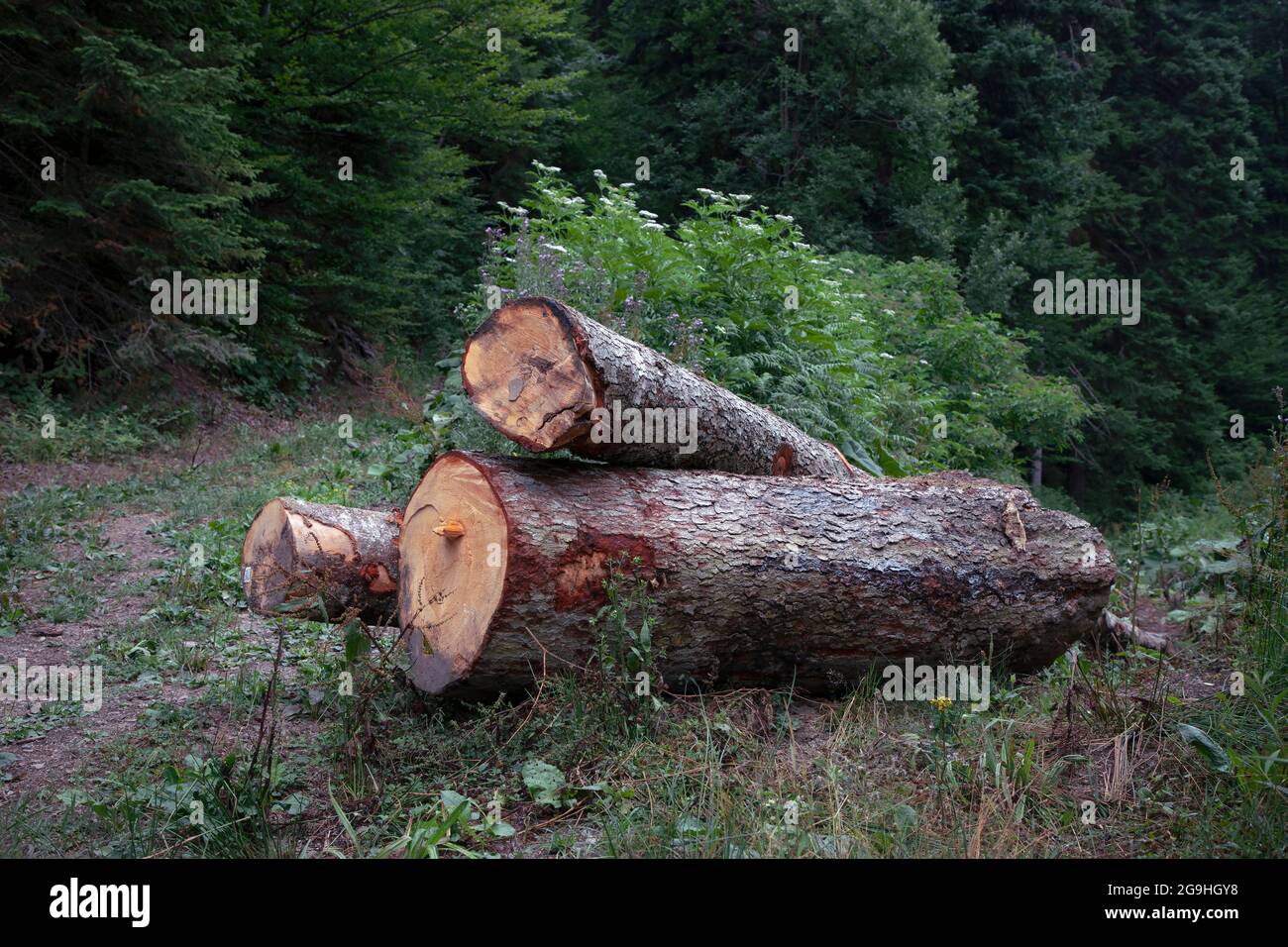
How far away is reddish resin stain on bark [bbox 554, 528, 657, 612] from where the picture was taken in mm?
3711

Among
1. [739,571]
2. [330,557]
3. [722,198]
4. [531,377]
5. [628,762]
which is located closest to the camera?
[628,762]

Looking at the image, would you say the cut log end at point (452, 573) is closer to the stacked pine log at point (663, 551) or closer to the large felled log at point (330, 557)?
the stacked pine log at point (663, 551)

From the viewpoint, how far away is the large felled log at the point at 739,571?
3.73 meters

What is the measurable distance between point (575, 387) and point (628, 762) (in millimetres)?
1361

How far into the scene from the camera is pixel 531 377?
12.5 ft

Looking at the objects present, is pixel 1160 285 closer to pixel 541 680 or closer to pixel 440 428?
pixel 440 428

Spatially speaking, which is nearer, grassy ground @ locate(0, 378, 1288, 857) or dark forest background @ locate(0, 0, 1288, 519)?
grassy ground @ locate(0, 378, 1288, 857)

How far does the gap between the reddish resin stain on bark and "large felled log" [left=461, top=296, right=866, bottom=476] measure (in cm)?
39

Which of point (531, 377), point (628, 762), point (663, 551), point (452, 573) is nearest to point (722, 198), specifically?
point (531, 377)

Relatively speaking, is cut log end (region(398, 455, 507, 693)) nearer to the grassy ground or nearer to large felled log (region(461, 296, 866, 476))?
the grassy ground

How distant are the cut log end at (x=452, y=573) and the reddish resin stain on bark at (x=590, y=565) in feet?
0.78

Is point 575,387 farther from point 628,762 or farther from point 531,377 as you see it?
point 628,762

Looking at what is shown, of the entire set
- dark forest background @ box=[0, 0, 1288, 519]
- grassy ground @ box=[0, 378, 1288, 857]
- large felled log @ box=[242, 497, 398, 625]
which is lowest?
grassy ground @ box=[0, 378, 1288, 857]

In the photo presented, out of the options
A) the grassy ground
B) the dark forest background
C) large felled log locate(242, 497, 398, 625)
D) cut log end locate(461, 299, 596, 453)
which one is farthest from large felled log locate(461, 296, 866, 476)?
the dark forest background
